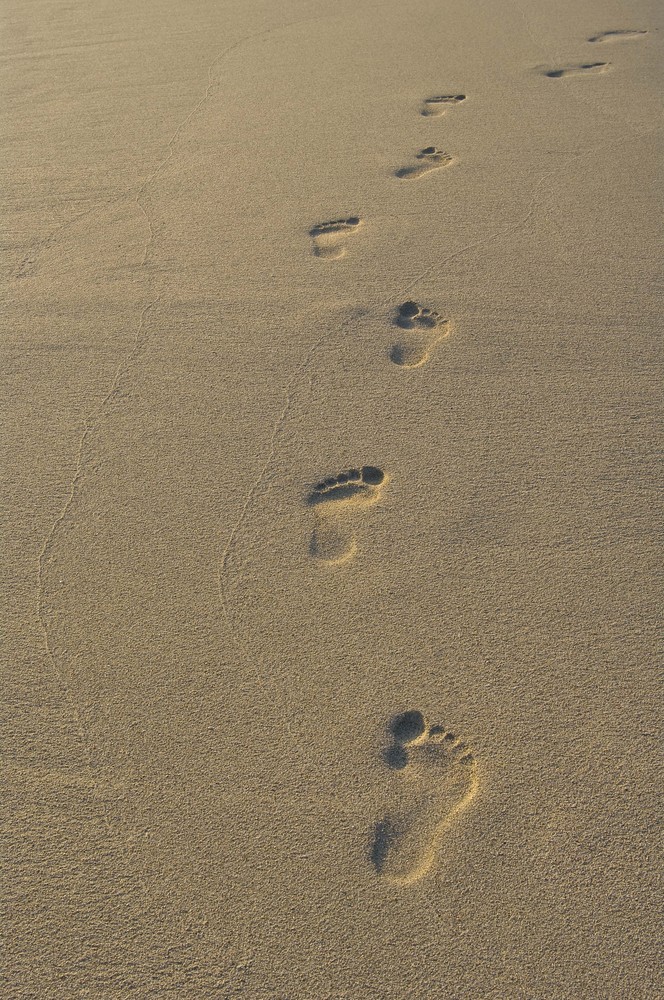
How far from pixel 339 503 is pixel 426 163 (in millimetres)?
1845

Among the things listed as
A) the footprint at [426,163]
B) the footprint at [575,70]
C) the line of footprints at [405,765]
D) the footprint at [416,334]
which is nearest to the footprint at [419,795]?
the line of footprints at [405,765]

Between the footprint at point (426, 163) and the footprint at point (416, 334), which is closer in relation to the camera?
the footprint at point (416, 334)

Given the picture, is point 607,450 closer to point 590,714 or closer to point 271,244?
point 590,714

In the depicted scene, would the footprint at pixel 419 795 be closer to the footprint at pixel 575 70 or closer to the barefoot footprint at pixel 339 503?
the barefoot footprint at pixel 339 503

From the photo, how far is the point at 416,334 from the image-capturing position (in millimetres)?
2234

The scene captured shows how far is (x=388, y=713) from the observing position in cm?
143

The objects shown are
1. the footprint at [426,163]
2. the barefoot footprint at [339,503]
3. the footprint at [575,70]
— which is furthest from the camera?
the footprint at [575,70]

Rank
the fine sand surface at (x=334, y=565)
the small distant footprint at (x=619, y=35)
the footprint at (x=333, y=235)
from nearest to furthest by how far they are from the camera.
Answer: the fine sand surface at (x=334, y=565)
the footprint at (x=333, y=235)
the small distant footprint at (x=619, y=35)

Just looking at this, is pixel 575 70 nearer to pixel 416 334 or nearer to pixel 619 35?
pixel 619 35

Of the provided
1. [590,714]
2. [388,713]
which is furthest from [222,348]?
[590,714]

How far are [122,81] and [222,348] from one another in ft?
8.10

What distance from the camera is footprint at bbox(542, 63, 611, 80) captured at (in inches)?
147

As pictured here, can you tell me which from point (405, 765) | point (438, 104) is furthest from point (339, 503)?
point (438, 104)

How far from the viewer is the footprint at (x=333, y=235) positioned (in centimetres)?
257
